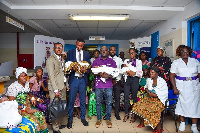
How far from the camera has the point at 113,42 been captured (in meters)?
11.7

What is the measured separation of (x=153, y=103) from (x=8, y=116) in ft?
8.32

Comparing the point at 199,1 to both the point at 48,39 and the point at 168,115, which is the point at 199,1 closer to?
the point at 168,115

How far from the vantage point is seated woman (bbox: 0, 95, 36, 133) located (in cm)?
210

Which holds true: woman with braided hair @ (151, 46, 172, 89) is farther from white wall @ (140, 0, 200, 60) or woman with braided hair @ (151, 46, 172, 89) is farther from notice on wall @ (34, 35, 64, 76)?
notice on wall @ (34, 35, 64, 76)

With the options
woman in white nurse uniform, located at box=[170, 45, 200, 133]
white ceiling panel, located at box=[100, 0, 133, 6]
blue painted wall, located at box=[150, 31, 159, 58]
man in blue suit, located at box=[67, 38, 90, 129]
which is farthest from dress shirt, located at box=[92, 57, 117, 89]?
blue painted wall, located at box=[150, 31, 159, 58]

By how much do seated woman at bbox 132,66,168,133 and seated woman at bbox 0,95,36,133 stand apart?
2.00m

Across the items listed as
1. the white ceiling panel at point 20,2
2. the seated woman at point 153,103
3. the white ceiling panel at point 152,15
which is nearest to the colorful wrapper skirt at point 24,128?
the seated woman at point 153,103

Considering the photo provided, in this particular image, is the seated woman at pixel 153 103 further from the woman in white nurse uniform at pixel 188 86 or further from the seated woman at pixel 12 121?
the seated woman at pixel 12 121

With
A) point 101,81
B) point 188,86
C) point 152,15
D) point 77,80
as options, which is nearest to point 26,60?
point 77,80

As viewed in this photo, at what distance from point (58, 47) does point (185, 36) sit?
354cm

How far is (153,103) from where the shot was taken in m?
3.29

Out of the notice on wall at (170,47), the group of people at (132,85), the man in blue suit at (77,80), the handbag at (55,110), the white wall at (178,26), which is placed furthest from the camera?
the notice on wall at (170,47)

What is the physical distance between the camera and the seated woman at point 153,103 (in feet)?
10.3

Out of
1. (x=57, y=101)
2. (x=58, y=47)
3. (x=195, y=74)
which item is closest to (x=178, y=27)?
(x=195, y=74)
